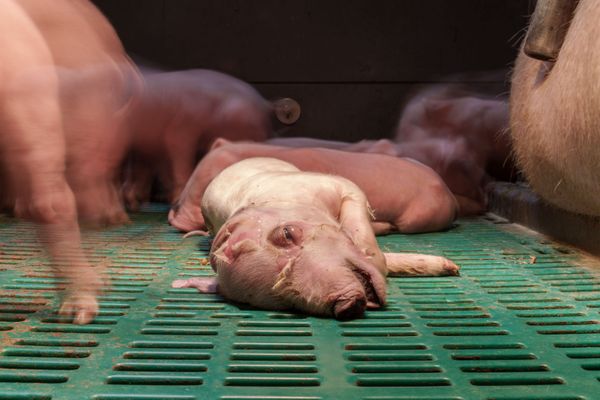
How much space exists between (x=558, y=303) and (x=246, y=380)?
1194 millimetres

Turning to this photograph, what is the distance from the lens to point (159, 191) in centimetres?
527

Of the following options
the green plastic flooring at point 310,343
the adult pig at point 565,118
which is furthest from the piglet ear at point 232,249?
the adult pig at point 565,118

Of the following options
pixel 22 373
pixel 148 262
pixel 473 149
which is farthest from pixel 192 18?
pixel 22 373

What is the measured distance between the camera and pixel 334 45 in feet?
18.4

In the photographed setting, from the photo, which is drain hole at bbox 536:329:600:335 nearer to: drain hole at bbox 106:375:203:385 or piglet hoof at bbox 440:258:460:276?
piglet hoof at bbox 440:258:460:276

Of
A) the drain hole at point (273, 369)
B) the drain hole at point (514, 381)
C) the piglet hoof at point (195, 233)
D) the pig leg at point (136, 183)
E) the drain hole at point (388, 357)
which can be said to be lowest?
the pig leg at point (136, 183)

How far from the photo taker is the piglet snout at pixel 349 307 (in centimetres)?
216

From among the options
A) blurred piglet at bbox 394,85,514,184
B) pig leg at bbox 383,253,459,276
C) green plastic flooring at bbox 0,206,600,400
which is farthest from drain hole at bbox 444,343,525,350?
blurred piglet at bbox 394,85,514,184

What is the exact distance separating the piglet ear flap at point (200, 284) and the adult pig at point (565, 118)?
1.43 metres

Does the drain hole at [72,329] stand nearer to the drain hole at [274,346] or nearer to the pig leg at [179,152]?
the drain hole at [274,346]

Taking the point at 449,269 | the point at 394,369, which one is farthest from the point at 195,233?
the point at 394,369

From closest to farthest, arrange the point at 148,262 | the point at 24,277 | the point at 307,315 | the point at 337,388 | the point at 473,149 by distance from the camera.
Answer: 1. the point at 337,388
2. the point at 307,315
3. the point at 24,277
4. the point at 148,262
5. the point at 473,149

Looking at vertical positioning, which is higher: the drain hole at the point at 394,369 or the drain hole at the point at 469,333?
the drain hole at the point at 394,369

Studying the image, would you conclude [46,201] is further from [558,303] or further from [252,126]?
[252,126]
